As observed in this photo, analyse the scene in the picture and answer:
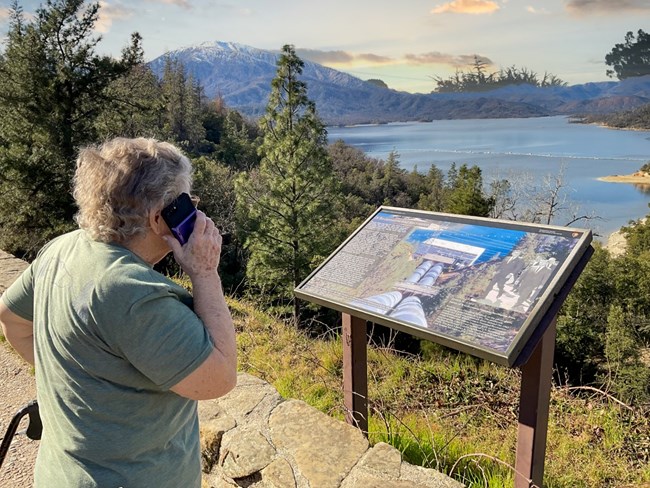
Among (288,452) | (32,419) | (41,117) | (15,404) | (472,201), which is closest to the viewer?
(32,419)

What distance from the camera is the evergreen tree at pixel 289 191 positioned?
62.7 feet

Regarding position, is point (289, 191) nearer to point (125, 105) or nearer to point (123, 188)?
point (125, 105)

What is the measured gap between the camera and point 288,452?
2.26 meters

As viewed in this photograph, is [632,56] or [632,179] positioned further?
[632,56]

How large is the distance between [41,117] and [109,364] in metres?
17.2

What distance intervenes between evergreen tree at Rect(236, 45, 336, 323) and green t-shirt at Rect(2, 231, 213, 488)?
57.9 feet

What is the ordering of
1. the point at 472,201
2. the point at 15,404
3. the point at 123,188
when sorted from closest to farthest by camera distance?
the point at 123,188, the point at 15,404, the point at 472,201

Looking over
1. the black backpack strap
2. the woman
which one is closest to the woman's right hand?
the woman

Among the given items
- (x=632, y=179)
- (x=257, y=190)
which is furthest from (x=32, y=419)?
(x=632, y=179)

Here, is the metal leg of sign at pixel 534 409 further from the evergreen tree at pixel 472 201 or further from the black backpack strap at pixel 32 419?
the evergreen tree at pixel 472 201

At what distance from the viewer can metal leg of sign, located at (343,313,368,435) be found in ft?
8.30

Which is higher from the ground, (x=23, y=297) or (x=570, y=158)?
(x=23, y=297)

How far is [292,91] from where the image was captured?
19.4 m

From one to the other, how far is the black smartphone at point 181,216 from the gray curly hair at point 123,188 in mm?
18
